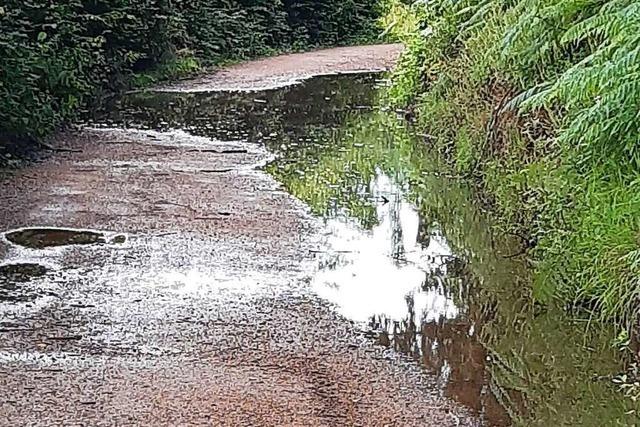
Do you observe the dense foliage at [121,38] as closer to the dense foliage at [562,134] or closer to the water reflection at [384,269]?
the water reflection at [384,269]

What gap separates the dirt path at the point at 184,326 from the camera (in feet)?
16.0

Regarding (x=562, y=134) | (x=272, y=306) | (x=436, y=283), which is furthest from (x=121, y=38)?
(x=562, y=134)

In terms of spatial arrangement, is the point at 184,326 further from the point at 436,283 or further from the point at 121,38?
the point at 121,38

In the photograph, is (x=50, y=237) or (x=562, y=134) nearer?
(x=562, y=134)

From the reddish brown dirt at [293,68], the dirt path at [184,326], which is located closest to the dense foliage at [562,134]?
the dirt path at [184,326]

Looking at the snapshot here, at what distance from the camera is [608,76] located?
548 cm

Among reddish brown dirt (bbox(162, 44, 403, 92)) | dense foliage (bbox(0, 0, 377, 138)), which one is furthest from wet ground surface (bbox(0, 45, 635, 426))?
reddish brown dirt (bbox(162, 44, 403, 92))

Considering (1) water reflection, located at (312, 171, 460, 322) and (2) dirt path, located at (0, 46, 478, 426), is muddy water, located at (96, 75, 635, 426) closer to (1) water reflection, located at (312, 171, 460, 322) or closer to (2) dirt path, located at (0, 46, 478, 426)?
(1) water reflection, located at (312, 171, 460, 322)

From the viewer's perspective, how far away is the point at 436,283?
Answer: 7.06 meters

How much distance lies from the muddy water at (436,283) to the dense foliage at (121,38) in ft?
6.67

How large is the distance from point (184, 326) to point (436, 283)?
193cm

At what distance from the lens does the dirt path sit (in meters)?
4.88

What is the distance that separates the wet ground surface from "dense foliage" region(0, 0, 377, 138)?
998mm

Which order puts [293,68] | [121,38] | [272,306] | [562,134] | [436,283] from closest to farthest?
[562,134], [272,306], [436,283], [121,38], [293,68]
